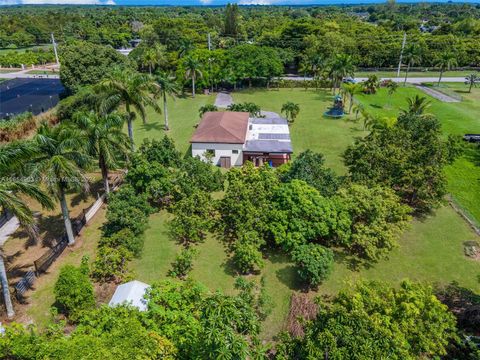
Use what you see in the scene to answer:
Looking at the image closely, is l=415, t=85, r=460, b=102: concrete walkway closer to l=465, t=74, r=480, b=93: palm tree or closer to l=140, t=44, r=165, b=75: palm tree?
l=465, t=74, r=480, b=93: palm tree

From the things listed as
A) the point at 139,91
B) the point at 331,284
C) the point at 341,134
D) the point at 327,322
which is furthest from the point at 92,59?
the point at 327,322

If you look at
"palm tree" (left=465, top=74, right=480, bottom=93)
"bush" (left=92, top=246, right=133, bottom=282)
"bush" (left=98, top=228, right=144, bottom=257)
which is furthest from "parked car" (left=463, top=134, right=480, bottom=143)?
"bush" (left=92, top=246, right=133, bottom=282)

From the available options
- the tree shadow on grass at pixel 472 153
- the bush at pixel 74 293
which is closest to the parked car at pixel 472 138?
the tree shadow on grass at pixel 472 153

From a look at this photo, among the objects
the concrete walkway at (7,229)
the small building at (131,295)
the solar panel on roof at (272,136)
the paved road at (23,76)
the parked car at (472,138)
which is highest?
the paved road at (23,76)

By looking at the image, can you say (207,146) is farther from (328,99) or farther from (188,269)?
(328,99)

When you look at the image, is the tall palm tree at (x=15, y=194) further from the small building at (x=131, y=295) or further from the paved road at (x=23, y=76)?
the paved road at (x=23, y=76)
